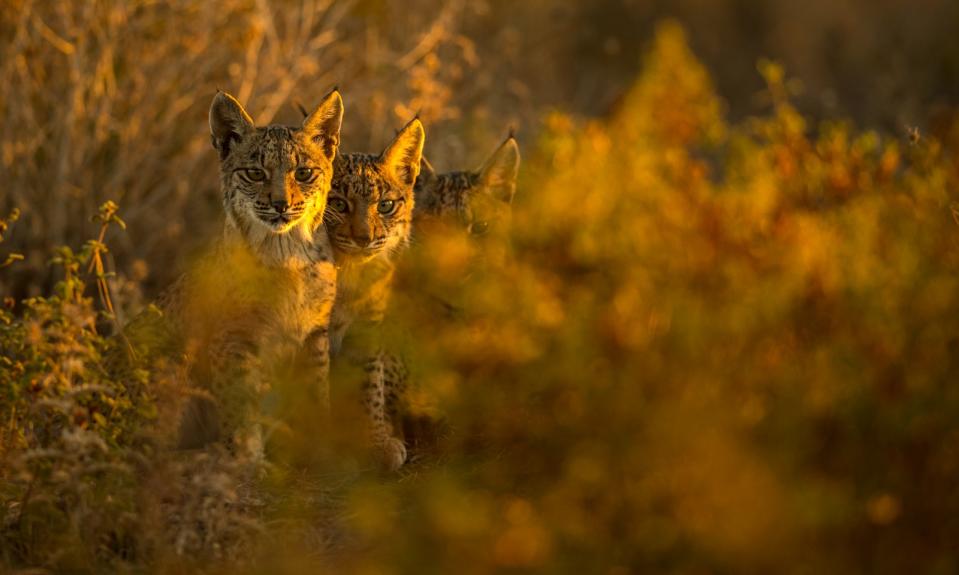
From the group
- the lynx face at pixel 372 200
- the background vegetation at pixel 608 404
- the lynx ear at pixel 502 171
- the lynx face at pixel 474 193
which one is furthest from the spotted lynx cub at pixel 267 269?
the lynx ear at pixel 502 171

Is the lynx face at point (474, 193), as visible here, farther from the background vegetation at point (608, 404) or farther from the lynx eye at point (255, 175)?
the lynx eye at point (255, 175)

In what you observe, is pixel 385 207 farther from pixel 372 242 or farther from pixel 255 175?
pixel 255 175

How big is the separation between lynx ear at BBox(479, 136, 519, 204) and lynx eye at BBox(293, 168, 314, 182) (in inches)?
50.9

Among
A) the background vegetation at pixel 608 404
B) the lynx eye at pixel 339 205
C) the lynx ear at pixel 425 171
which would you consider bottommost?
the background vegetation at pixel 608 404

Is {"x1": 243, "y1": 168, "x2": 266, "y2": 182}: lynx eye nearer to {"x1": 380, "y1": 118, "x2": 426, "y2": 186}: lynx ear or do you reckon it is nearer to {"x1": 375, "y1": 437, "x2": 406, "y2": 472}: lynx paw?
{"x1": 380, "y1": 118, "x2": 426, "y2": 186}: lynx ear

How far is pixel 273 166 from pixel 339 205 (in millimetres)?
464

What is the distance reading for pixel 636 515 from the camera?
3.54 m

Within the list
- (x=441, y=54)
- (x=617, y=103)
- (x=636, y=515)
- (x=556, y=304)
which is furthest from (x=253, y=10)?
(x=636, y=515)

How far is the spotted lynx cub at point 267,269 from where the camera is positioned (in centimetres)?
541

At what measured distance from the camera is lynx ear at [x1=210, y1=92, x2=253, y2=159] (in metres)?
5.52

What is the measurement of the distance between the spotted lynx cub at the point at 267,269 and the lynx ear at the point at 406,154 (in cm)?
36

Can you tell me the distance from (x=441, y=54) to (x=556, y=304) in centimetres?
840

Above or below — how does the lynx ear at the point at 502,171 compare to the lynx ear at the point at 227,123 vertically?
above

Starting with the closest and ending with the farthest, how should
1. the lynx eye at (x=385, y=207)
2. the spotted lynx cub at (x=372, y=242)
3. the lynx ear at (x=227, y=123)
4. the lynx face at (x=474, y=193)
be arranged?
the lynx ear at (x=227, y=123)
the spotted lynx cub at (x=372, y=242)
the lynx eye at (x=385, y=207)
the lynx face at (x=474, y=193)
